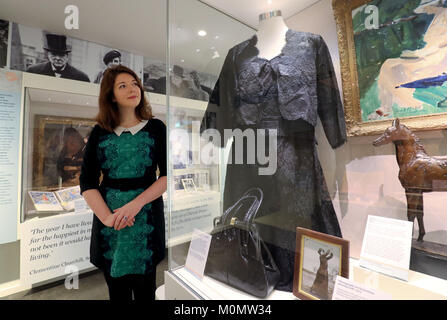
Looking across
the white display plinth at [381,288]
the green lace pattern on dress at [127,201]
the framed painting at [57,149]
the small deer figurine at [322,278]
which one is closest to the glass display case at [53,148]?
the framed painting at [57,149]

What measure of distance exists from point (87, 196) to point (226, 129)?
2.29ft

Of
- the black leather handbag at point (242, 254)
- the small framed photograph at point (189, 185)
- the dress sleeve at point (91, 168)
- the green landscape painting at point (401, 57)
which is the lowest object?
the black leather handbag at point (242, 254)

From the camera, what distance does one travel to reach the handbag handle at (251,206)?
2.73ft

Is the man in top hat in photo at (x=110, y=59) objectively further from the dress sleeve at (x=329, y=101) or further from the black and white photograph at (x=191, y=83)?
the dress sleeve at (x=329, y=101)

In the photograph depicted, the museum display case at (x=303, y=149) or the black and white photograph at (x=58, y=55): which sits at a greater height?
the black and white photograph at (x=58, y=55)

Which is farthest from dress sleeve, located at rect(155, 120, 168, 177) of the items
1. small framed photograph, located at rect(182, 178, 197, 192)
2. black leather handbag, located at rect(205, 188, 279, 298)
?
black leather handbag, located at rect(205, 188, 279, 298)

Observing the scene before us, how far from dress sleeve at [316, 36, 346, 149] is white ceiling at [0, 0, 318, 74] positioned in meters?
0.20

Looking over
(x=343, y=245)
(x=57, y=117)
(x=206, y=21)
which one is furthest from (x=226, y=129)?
(x=57, y=117)

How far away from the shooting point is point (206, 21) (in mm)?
1036

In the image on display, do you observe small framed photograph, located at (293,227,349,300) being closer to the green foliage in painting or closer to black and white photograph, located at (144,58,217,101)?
the green foliage in painting

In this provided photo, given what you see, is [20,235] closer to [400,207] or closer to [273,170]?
[273,170]

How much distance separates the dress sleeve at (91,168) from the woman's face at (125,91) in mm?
212

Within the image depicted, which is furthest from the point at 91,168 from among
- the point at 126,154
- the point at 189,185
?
the point at 189,185

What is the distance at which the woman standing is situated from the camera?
0.96 metres
